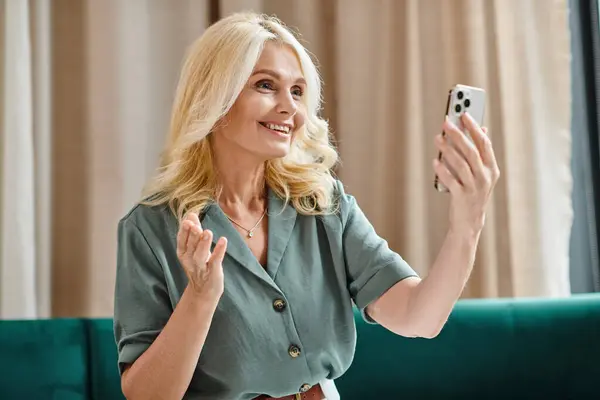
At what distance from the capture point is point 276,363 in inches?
52.0

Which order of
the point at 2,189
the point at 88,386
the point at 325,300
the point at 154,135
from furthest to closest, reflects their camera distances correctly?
the point at 154,135
the point at 2,189
the point at 88,386
the point at 325,300

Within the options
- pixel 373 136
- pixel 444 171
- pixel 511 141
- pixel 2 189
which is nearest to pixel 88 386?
pixel 2 189

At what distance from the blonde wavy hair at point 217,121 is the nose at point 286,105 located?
0.21 feet

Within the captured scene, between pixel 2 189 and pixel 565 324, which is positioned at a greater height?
pixel 2 189

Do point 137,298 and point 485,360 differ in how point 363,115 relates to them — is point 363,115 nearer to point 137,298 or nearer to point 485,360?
point 485,360

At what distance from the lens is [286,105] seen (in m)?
1.39

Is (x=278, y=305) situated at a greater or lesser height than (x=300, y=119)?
lesser

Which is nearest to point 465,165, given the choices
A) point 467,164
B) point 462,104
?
point 467,164

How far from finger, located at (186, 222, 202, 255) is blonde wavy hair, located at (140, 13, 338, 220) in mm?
260

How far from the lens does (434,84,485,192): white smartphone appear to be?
1.14 metres

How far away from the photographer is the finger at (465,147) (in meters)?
1.05

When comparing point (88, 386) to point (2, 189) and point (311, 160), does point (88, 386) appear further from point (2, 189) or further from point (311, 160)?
point (311, 160)

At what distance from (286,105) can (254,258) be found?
0.96ft

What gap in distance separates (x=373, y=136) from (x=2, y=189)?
1097 millimetres
